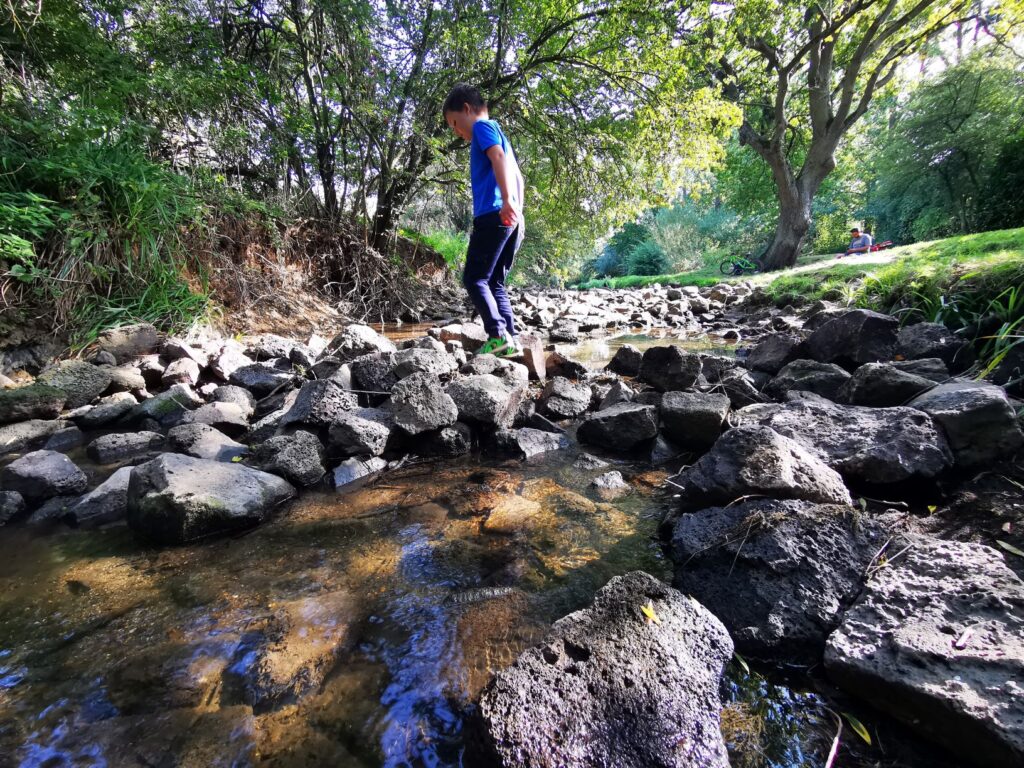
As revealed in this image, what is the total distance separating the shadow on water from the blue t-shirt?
2543 millimetres

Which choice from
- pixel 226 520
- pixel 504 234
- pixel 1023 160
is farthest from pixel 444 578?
pixel 1023 160

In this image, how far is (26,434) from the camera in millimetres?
3057

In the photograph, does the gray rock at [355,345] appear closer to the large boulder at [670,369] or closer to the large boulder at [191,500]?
the large boulder at [191,500]

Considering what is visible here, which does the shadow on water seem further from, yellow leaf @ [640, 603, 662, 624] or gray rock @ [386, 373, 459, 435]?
gray rock @ [386, 373, 459, 435]

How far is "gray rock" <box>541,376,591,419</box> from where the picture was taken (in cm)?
348

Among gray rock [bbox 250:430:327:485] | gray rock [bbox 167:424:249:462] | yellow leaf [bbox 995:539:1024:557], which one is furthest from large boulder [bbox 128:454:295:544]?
yellow leaf [bbox 995:539:1024:557]

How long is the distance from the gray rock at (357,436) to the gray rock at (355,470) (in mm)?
57

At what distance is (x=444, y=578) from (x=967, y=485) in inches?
87.1

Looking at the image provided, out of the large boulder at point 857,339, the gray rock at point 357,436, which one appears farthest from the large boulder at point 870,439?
the gray rock at point 357,436

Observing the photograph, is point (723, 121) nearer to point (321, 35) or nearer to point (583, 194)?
point (583, 194)

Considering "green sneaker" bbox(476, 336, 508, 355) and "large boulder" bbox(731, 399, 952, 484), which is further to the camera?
"green sneaker" bbox(476, 336, 508, 355)

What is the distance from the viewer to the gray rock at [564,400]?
3479mm

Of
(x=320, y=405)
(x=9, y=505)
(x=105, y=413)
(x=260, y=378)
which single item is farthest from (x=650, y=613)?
(x=105, y=413)

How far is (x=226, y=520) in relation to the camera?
1983 millimetres
